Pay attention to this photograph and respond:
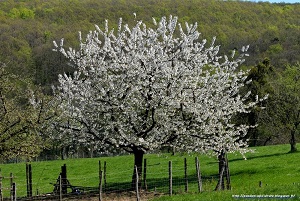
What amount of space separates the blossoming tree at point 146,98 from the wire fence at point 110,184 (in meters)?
1.89

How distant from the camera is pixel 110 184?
34.1 metres

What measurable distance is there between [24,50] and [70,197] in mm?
130006

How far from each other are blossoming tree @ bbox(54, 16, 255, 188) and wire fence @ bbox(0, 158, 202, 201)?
1.89m

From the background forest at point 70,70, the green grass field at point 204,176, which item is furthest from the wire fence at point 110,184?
the background forest at point 70,70

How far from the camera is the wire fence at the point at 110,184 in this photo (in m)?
22.9

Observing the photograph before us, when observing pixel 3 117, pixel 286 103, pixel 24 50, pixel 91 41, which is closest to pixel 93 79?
pixel 91 41

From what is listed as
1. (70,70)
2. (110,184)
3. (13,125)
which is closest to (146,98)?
(13,125)

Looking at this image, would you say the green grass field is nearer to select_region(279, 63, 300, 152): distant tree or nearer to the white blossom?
the white blossom

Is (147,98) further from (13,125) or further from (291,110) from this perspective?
(291,110)

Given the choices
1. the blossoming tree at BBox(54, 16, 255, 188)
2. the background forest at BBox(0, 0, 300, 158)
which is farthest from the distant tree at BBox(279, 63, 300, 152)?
the blossoming tree at BBox(54, 16, 255, 188)

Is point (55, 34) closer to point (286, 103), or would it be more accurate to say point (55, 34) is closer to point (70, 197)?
point (286, 103)

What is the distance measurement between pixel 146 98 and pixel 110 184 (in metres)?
11.7

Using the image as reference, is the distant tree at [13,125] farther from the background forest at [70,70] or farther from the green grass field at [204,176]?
the green grass field at [204,176]

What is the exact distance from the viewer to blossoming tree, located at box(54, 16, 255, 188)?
24031 mm
